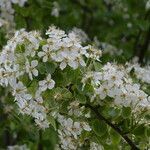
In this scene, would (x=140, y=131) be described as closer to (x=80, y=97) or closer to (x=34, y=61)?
(x=80, y=97)

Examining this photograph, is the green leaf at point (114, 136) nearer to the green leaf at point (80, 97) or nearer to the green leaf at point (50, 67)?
the green leaf at point (80, 97)

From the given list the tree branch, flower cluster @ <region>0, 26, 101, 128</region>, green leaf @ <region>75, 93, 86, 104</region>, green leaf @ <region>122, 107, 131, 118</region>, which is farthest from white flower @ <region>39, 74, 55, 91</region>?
green leaf @ <region>122, 107, 131, 118</region>

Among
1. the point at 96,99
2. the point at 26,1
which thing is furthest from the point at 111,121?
the point at 26,1

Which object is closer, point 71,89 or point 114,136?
point 71,89

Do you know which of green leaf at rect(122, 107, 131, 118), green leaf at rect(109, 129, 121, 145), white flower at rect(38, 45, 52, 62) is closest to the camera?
white flower at rect(38, 45, 52, 62)

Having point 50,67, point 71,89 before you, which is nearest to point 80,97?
point 71,89

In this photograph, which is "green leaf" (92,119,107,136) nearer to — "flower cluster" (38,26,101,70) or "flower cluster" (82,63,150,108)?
"flower cluster" (82,63,150,108)

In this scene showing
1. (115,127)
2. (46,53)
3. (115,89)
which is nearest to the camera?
(46,53)

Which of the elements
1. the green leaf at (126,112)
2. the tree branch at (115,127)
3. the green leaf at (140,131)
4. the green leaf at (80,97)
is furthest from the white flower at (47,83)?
the green leaf at (140,131)

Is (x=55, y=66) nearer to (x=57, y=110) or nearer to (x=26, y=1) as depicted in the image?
(x=57, y=110)

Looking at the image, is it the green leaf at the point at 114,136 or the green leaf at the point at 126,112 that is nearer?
the green leaf at the point at 126,112
